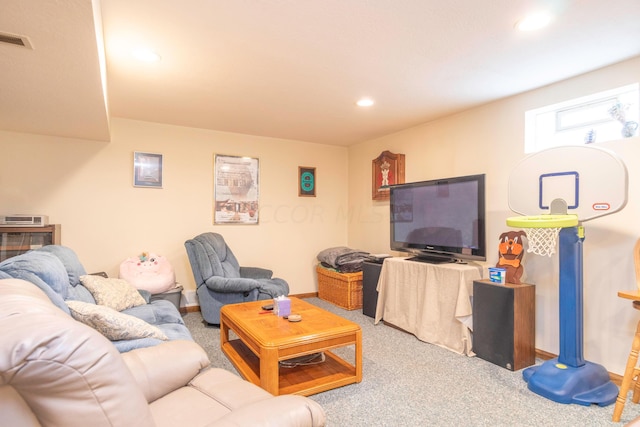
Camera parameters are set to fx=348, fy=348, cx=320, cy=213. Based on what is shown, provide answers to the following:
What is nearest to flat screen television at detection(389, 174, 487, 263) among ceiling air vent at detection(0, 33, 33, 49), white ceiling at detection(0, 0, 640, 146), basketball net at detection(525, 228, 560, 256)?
basketball net at detection(525, 228, 560, 256)

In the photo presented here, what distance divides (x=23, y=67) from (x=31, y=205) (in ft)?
7.05

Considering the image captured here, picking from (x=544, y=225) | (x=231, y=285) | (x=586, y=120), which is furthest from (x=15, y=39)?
(x=586, y=120)

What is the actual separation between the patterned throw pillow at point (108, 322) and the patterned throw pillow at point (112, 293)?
2.89 ft

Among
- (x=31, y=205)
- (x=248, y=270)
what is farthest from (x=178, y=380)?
(x=31, y=205)

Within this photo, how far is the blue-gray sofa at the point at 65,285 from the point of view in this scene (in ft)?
5.36

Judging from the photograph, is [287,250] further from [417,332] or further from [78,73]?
[78,73]

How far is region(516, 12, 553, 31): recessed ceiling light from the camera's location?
75.0 inches

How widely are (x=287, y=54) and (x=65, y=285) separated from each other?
1.99 m

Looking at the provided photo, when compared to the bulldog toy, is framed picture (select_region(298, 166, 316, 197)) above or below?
above

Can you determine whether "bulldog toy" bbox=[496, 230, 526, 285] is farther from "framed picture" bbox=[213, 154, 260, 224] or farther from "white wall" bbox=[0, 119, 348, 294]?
"framed picture" bbox=[213, 154, 260, 224]

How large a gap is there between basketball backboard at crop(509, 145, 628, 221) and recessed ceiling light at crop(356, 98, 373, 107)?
4.65 ft

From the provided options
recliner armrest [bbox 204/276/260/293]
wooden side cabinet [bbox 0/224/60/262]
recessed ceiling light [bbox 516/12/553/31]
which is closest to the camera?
recessed ceiling light [bbox 516/12/553/31]

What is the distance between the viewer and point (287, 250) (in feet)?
16.3

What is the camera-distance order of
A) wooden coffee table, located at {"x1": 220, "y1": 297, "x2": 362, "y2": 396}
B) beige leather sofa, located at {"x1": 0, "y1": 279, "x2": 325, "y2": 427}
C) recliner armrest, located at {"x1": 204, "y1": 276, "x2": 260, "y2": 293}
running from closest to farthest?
beige leather sofa, located at {"x1": 0, "y1": 279, "x2": 325, "y2": 427}
wooden coffee table, located at {"x1": 220, "y1": 297, "x2": 362, "y2": 396}
recliner armrest, located at {"x1": 204, "y1": 276, "x2": 260, "y2": 293}
